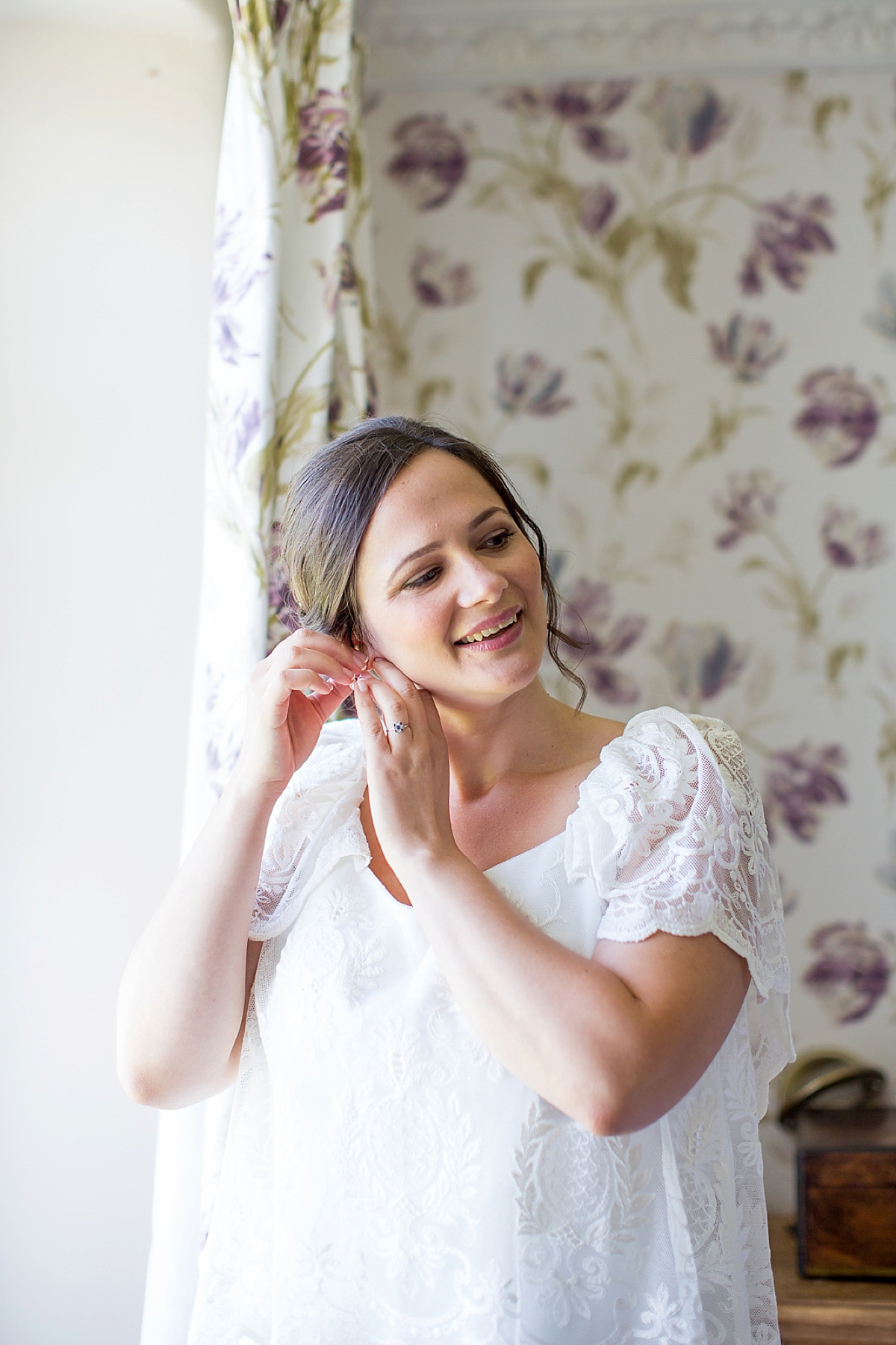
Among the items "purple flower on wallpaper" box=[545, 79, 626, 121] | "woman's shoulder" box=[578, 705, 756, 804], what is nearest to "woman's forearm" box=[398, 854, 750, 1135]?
"woman's shoulder" box=[578, 705, 756, 804]

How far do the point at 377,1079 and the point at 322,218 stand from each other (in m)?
1.19

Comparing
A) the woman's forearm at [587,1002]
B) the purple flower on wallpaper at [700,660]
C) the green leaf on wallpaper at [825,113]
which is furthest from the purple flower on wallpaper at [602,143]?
the woman's forearm at [587,1002]

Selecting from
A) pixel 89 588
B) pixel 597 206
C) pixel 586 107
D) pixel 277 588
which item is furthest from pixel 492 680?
pixel 586 107

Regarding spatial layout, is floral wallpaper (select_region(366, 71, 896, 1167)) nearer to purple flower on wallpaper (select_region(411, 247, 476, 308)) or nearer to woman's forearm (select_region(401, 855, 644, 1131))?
purple flower on wallpaper (select_region(411, 247, 476, 308))

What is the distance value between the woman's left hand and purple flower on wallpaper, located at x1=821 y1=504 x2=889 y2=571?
119 centimetres

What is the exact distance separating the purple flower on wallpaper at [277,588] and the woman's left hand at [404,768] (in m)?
0.36

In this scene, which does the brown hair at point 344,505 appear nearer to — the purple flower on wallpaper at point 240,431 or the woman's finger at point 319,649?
the woman's finger at point 319,649

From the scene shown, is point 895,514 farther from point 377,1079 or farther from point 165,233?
point 377,1079

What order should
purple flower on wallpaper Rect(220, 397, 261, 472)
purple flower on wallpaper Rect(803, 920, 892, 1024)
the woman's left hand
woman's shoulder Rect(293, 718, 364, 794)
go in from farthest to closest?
1. purple flower on wallpaper Rect(803, 920, 892, 1024)
2. purple flower on wallpaper Rect(220, 397, 261, 472)
3. woman's shoulder Rect(293, 718, 364, 794)
4. the woman's left hand

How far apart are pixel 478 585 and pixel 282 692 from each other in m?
0.24

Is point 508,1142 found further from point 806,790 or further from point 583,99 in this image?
point 583,99

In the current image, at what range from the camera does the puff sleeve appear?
3.00 ft

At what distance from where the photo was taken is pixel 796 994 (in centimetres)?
197

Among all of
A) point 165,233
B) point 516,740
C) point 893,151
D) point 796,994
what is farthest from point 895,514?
point 165,233
